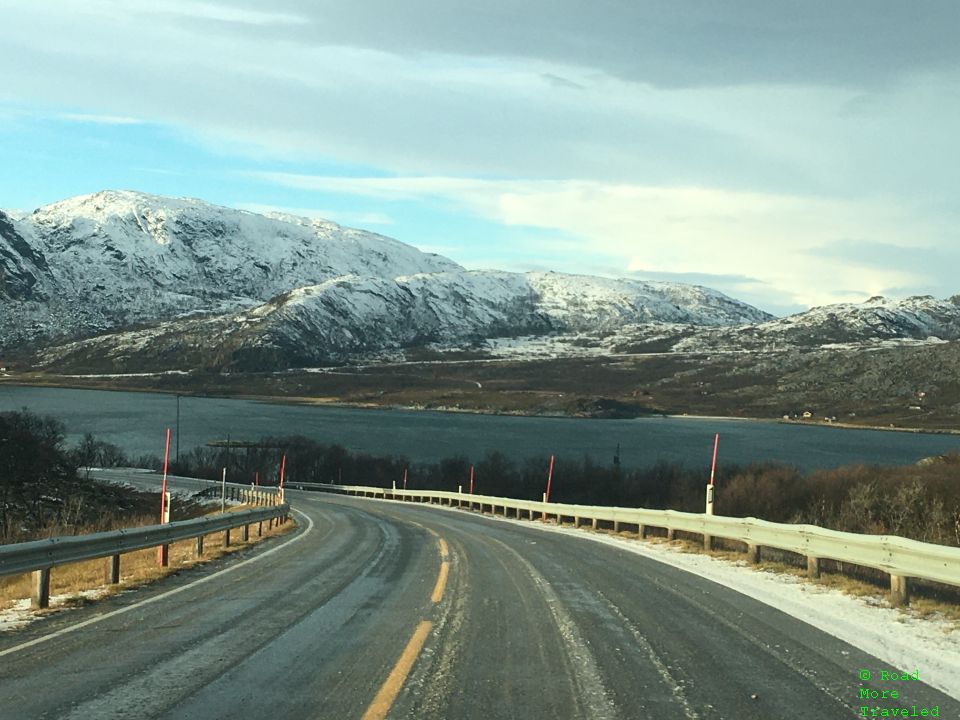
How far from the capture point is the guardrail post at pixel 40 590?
35.3ft

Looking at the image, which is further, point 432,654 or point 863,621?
point 863,621

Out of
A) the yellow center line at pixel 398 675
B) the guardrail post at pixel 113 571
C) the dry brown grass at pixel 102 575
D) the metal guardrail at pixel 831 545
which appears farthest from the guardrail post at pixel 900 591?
the guardrail post at pixel 113 571

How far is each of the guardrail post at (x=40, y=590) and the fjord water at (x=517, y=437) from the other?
108142 mm

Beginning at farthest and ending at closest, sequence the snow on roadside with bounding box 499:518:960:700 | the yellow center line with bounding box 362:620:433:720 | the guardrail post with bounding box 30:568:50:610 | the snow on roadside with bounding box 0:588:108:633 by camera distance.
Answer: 1. the guardrail post with bounding box 30:568:50:610
2. the snow on roadside with bounding box 0:588:108:633
3. the snow on roadside with bounding box 499:518:960:700
4. the yellow center line with bounding box 362:620:433:720

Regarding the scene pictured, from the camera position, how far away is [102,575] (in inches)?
561

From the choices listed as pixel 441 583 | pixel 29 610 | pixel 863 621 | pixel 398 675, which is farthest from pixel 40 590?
pixel 863 621

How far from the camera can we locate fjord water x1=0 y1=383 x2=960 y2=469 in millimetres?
126688

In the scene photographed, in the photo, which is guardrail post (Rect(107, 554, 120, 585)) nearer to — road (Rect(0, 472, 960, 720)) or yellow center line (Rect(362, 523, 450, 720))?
road (Rect(0, 472, 960, 720))

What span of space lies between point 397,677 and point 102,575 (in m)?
9.16

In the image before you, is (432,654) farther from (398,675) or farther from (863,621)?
(863,621)

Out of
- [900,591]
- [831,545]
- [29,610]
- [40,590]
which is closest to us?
[29,610]

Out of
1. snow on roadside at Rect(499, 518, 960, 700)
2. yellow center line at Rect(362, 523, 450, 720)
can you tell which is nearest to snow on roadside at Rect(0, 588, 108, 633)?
yellow center line at Rect(362, 523, 450, 720)

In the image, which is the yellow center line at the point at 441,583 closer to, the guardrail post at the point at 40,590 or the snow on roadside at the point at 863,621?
the snow on roadside at the point at 863,621

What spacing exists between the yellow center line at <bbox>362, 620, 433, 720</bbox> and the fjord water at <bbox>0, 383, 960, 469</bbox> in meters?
109
